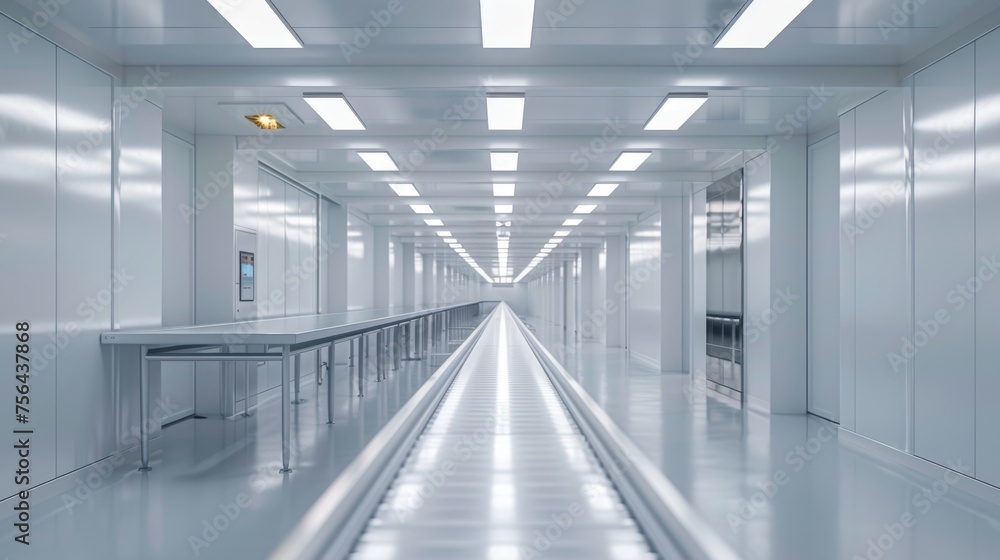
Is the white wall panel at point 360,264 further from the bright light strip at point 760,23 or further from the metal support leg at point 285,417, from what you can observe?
the bright light strip at point 760,23

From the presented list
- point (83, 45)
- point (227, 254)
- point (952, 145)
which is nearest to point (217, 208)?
point (227, 254)

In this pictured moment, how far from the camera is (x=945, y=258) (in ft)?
16.9

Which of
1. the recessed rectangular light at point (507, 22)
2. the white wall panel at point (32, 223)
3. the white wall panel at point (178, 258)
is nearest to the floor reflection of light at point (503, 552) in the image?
the white wall panel at point (32, 223)

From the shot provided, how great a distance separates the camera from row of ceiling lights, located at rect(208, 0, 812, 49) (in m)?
4.52

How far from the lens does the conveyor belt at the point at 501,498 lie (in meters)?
3.90

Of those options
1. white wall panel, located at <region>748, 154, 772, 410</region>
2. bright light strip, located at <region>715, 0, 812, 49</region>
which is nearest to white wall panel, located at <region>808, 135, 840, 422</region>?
white wall panel, located at <region>748, 154, 772, 410</region>

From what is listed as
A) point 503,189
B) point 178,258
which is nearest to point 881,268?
point 503,189

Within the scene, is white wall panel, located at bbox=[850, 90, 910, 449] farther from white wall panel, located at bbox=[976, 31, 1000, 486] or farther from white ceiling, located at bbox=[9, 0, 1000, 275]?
white wall panel, located at bbox=[976, 31, 1000, 486]

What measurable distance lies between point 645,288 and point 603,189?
14.0ft

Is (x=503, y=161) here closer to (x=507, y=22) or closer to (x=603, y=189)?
(x=603, y=189)

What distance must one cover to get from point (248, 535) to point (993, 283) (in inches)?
207

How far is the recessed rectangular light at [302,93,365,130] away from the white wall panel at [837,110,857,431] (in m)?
5.15

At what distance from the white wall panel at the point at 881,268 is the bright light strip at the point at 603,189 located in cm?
492

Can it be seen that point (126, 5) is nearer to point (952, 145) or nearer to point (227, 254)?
point (227, 254)
